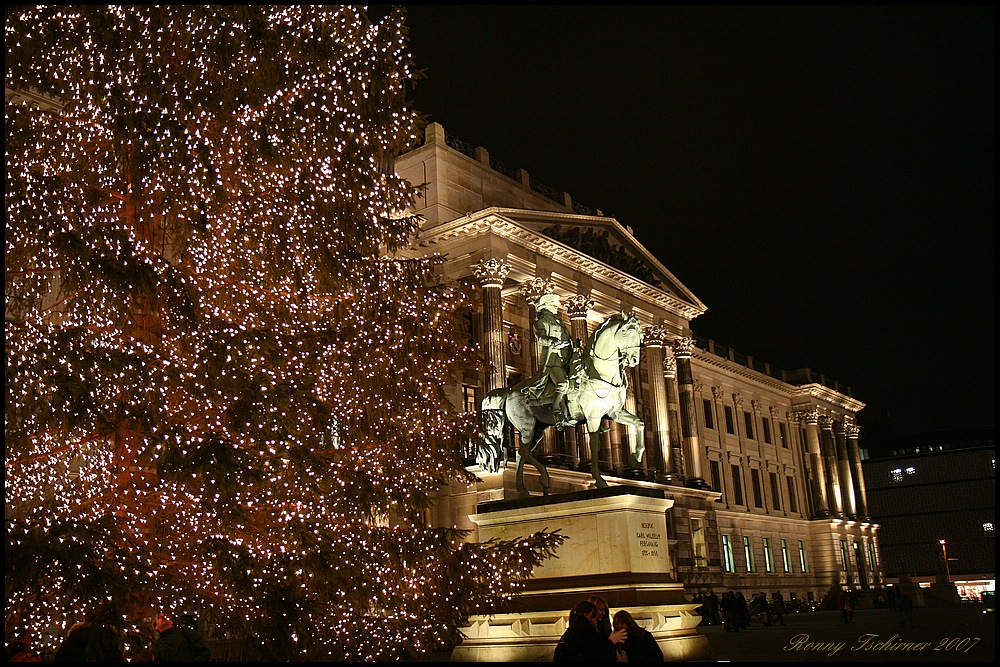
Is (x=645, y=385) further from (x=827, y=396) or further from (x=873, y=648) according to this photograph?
(x=827, y=396)

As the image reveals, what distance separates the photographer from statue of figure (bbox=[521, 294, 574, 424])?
49.9 feet

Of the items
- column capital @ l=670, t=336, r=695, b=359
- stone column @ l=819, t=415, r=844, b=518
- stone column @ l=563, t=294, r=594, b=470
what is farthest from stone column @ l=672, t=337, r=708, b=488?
stone column @ l=819, t=415, r=844, b=518

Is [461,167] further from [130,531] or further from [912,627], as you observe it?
[130,531]

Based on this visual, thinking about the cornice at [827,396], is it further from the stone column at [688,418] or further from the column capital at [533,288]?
the column capital at [533,288]

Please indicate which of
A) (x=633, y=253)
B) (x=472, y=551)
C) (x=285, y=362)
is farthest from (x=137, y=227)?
(x=633, y=253)

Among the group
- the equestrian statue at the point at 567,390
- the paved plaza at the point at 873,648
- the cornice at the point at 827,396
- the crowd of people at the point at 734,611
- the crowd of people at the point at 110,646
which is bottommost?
the paved plaza at the point at 873,648

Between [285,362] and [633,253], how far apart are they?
107ft

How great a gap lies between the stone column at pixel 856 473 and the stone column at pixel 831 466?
3.25 meters

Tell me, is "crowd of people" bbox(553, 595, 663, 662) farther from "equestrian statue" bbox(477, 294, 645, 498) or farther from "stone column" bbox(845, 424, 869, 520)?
"stone column" bbox(845, 424, 869, 520)

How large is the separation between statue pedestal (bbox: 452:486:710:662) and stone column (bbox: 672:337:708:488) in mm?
27122

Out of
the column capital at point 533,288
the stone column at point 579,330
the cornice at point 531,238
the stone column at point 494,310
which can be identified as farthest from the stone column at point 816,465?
the stone column at point 494,310

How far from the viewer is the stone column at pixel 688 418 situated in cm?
4112

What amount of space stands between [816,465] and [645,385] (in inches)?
1036

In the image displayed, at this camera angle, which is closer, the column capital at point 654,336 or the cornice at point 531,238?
the cornice at point 531,238
